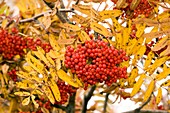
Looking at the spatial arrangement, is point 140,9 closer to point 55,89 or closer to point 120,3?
point 120,3

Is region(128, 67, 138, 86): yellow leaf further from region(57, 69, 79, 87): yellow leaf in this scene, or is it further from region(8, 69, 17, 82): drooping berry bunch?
region(8, 69, 17, 82): drooping berry bunch

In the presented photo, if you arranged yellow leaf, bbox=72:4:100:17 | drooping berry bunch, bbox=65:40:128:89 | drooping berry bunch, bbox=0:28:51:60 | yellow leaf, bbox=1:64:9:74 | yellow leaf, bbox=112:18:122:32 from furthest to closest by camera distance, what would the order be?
1. yellow leaf, bbox=1:64:9:74
2. drooping berry bunch, bbox=0:28:51:60
3. yellow leaf, bbox=112:18:122:32
4. yellow leaf, bbox=72:4:100:17
5. drooping berry bunch, bbox=65:40:128:89

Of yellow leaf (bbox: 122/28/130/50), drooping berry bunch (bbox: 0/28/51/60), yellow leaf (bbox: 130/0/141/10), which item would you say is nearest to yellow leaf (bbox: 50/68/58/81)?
yellow leaf (bbox: 122/28/130/50)

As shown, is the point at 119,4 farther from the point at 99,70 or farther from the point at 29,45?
the point at 29,45

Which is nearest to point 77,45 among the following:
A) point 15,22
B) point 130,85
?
point 130,85

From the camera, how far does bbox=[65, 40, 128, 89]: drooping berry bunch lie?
151 cm

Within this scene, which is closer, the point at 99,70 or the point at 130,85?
the point at 99,70

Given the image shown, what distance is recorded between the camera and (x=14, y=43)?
220 centimetres

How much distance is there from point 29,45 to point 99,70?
750 millimetres

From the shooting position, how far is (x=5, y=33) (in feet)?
7.19

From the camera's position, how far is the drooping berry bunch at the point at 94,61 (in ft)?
4.97

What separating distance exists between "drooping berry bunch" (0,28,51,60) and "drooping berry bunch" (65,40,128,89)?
2.07 feet

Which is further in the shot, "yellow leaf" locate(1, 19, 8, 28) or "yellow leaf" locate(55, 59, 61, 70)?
"yellow leaf" locate(1, 19, 8, 28)

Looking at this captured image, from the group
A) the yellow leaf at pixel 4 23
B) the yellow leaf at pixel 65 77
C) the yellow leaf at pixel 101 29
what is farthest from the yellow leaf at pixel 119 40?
the yellow leaf at pixel 4 23
